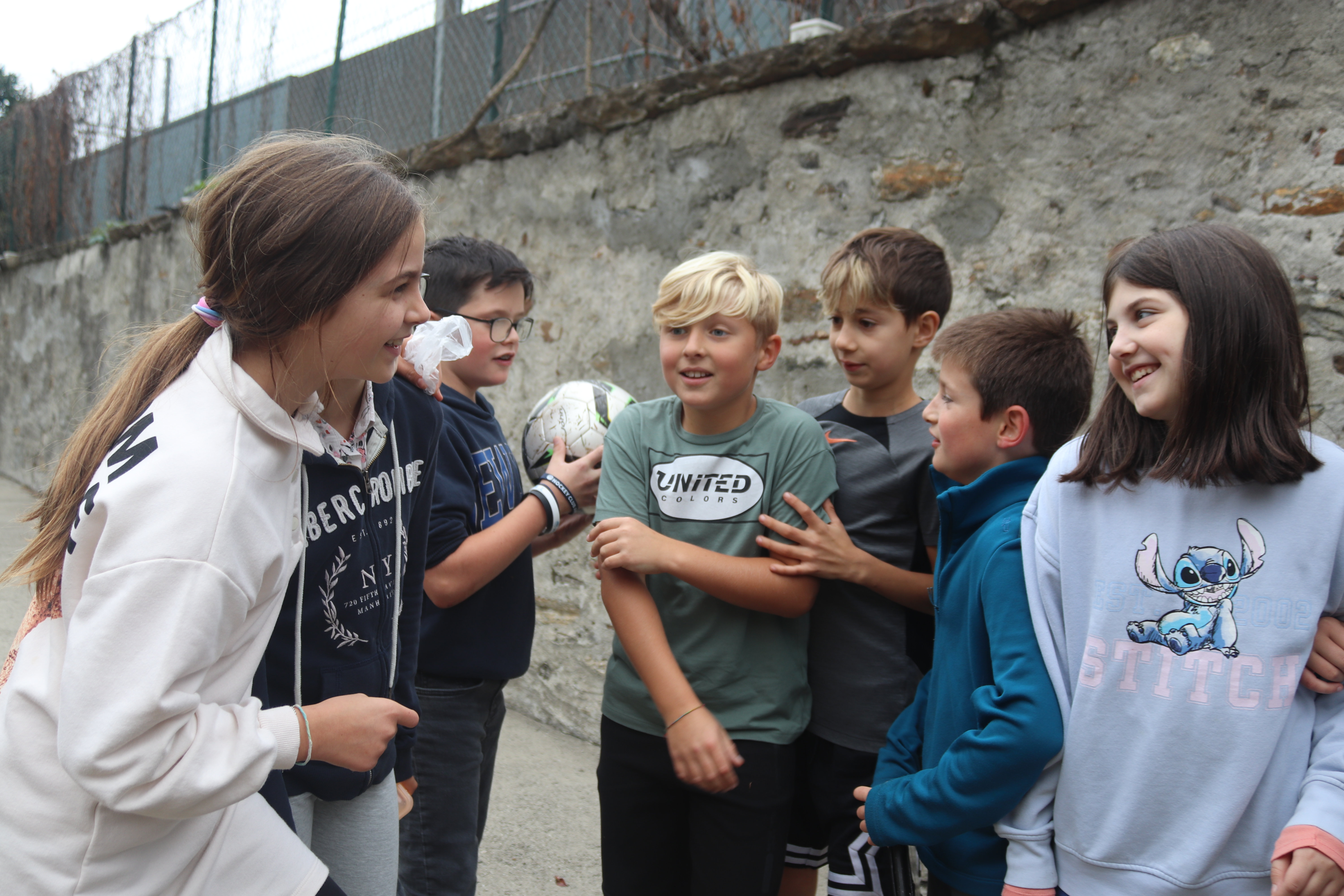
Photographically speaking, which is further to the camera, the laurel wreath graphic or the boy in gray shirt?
the boy in gray shirt

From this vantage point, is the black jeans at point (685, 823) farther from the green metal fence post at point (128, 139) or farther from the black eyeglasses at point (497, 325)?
the green metal fence post at point (128, 139)

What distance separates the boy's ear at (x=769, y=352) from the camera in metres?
2.12

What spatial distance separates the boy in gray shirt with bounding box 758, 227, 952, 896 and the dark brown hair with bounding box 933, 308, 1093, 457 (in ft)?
0.95

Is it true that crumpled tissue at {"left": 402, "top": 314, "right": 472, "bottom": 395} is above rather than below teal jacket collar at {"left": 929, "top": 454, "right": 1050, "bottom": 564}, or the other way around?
above

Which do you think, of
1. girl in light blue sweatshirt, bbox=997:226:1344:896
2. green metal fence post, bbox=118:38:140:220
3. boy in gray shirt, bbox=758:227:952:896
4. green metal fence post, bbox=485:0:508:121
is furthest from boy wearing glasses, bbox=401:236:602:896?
green metal fence post, bbox=118:38:140:220

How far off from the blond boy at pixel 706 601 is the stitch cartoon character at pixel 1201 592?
2.29 ft

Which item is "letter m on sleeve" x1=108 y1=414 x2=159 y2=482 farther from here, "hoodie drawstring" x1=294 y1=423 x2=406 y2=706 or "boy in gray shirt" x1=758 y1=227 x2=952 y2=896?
"boy in gray shirt" x1=758 y1=227 x2=952 y2=896

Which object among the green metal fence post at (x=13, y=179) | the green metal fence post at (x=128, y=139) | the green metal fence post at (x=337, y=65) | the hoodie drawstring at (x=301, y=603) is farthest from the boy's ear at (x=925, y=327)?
the green metal fence post at (x=13, y=179)

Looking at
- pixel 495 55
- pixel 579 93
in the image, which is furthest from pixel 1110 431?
pixel 495 55

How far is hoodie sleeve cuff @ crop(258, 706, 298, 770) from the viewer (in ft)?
4.02

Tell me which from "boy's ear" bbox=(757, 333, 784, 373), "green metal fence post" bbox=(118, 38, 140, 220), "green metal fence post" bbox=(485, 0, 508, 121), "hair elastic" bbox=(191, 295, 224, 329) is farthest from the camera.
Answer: "green metal fence post" bbox=(118, 38, 140, 220)

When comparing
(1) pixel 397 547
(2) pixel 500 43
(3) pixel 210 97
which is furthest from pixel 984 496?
(3) pixel 210 97

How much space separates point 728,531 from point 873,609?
1.23ft

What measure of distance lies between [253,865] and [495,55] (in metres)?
4.78
